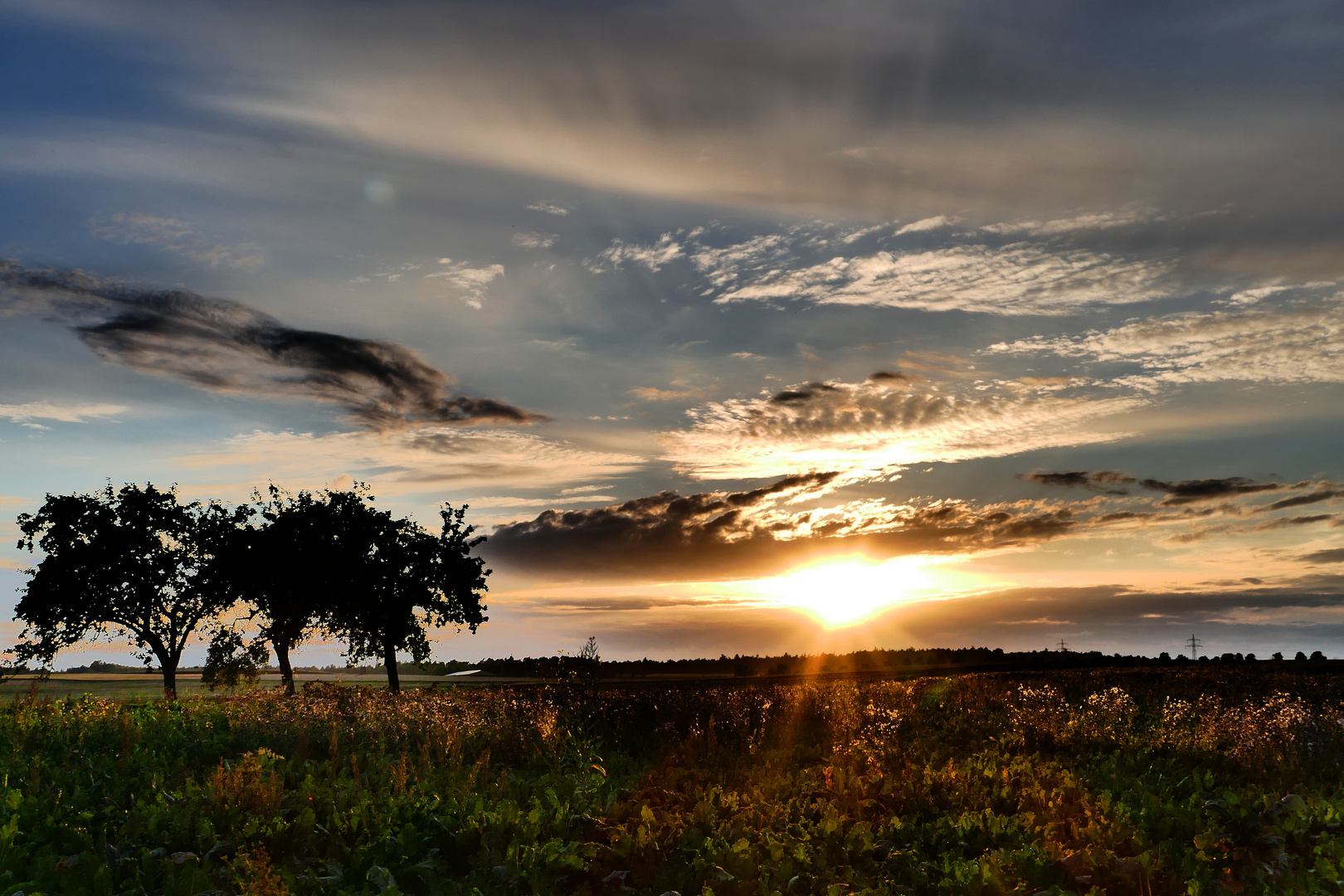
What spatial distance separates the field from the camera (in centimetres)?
678

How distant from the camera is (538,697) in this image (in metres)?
16.1

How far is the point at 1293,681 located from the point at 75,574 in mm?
44806

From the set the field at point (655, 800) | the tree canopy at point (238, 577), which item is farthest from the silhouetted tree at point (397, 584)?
the field at point (655, 800)

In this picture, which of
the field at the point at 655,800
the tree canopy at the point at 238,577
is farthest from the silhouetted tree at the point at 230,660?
the field at the point at 655,800

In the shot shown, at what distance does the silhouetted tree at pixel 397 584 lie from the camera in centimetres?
3978

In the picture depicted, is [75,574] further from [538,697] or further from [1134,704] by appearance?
[1134,704]

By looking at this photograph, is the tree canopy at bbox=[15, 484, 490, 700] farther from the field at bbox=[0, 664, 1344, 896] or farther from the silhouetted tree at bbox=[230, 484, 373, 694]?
the field at bbox=[0, 664, 1344, 896]

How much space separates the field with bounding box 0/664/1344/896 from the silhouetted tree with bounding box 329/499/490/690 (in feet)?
81.3

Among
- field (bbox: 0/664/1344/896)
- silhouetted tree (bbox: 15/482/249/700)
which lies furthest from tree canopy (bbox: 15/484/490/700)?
field (bbox: 0/664/1344/896)

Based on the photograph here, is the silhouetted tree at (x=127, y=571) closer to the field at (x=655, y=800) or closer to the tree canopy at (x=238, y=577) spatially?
the tree canopy at (x=238, y=577)

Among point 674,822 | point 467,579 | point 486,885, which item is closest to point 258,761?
point 486,885

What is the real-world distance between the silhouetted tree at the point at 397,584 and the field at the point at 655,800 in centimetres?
2478

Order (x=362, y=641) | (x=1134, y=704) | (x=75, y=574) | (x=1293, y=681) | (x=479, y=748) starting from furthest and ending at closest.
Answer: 1. (x=362, y=641)
2. (x=75, y=574)
3. (x=1293, y=681)
4. (x=1134, y=704)
5. (x=479, y=748)

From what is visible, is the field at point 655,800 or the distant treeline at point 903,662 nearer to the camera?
the field at point 655,800
